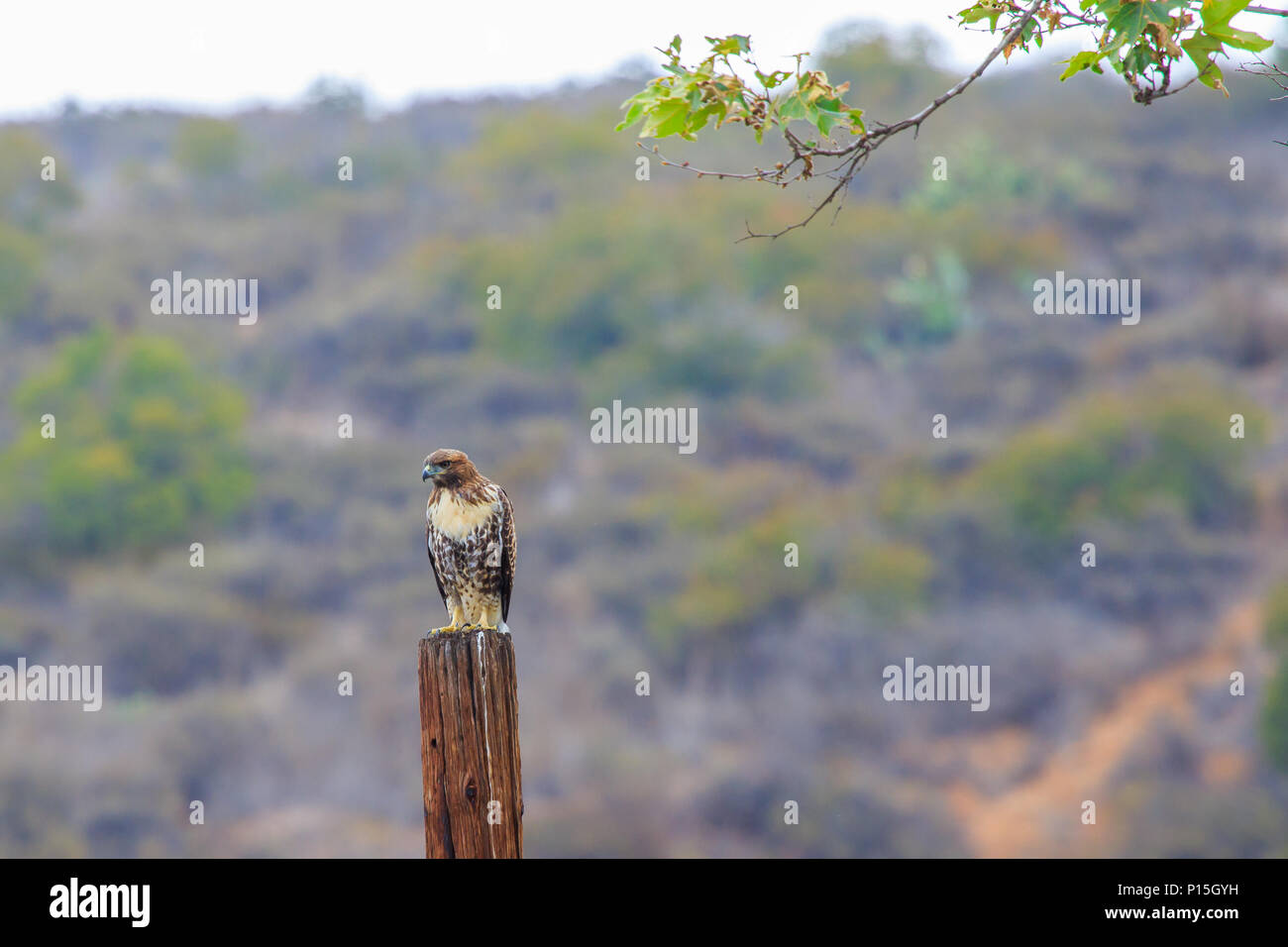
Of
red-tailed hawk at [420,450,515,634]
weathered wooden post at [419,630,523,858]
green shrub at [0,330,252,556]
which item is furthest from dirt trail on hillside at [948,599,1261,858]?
green shrub at [0,330,252,556]

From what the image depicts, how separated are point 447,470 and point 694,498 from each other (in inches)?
563

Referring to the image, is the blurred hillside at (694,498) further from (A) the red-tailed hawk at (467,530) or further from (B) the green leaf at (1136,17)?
(B) the green leaf at (1136,17)

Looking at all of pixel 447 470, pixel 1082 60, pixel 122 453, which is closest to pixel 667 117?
pixel 1082 60

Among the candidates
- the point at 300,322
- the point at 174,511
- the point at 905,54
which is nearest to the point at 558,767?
the point at 174,511

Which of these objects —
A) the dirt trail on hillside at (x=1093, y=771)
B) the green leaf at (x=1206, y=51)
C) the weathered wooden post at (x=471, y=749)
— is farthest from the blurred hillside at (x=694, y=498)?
the green leaf at (x=1206, y=51)

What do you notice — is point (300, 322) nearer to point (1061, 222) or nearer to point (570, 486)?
point (570, 486)

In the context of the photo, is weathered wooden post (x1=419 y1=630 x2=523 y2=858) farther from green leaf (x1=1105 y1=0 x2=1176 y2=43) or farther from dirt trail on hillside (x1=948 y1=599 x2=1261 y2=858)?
dirt trail on hillside (x1=948 y1=599 x2=1261 y2=858)

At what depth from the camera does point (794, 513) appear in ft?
63.0

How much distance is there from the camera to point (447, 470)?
5898 mm

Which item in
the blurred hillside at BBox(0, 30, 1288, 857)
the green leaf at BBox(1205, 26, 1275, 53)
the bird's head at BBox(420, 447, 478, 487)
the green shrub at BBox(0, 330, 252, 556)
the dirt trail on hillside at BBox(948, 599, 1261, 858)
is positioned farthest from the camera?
the green shrub at BBox(0, 330, 252, 556)

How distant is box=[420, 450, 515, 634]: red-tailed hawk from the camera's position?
5914 mm

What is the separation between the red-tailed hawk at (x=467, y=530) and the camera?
5.91m

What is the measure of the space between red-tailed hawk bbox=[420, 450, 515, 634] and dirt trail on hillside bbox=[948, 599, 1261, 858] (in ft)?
30.2

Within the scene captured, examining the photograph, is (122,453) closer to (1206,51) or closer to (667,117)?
(667,117)
